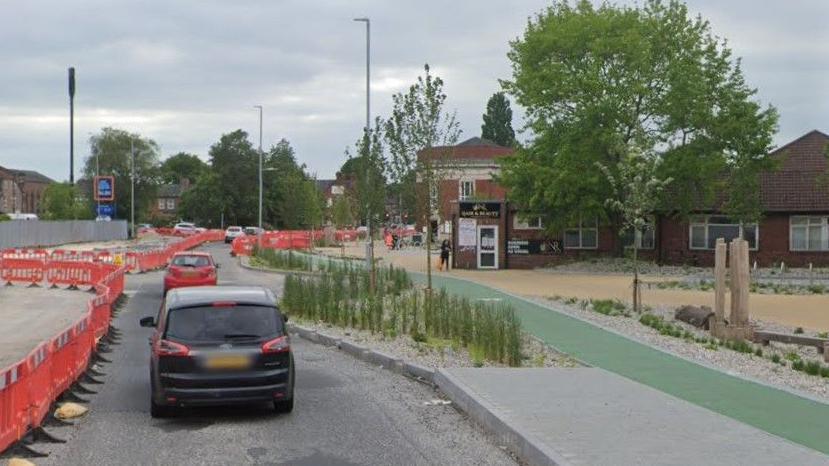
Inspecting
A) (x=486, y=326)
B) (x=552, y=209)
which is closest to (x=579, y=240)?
(x=552, y=209)

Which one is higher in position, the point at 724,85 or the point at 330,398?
the point at 724,85

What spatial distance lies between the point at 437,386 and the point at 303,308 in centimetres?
938

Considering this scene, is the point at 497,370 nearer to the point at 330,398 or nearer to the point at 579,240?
the point at 330,398

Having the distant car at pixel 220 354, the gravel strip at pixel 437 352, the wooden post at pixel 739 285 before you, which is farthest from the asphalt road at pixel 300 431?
the wooden post at pixel 739 285

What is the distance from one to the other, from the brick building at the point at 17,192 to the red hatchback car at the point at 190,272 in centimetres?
13436

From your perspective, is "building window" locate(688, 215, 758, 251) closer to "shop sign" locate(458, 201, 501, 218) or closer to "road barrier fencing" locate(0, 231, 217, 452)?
"shop sign" locate(458, 201, 501, 218)

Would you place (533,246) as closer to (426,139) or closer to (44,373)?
(426,139)

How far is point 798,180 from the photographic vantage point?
146 ft

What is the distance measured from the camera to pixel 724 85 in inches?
1662

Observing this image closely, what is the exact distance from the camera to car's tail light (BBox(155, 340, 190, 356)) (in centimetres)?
1000

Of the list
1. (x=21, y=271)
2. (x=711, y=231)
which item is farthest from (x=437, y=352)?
(x=711, y=231)

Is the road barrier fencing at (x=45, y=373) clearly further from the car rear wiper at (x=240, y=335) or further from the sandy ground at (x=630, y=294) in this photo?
the sandy ground at (x=630, y=294)

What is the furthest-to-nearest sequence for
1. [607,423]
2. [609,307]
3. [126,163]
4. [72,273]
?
[126,163]
[72,273]
[609,307]
[607,423]

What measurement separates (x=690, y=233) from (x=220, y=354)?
123ft
